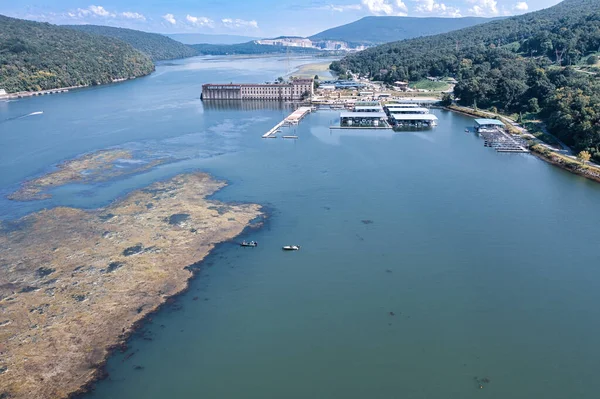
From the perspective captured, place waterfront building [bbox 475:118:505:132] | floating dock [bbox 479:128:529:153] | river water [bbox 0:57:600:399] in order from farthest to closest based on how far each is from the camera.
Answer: waterfront building [bbox 475:118:505:132] → floating dock [bbox 479:128:529:153] → river water [bbox 0:57:600:399]

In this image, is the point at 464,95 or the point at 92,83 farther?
the point at 92,83

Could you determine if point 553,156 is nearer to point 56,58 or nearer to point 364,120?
point 364,120

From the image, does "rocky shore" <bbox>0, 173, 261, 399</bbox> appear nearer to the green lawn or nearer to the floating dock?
the floating dock

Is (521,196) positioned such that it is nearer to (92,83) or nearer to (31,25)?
(92,83)

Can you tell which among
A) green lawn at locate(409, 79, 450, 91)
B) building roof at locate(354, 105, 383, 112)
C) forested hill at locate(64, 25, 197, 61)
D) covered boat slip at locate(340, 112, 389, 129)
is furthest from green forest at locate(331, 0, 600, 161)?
forested hill at locate(64, 25, 197, 61)

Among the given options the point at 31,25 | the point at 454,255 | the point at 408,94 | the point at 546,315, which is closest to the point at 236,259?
the point at 454,255
